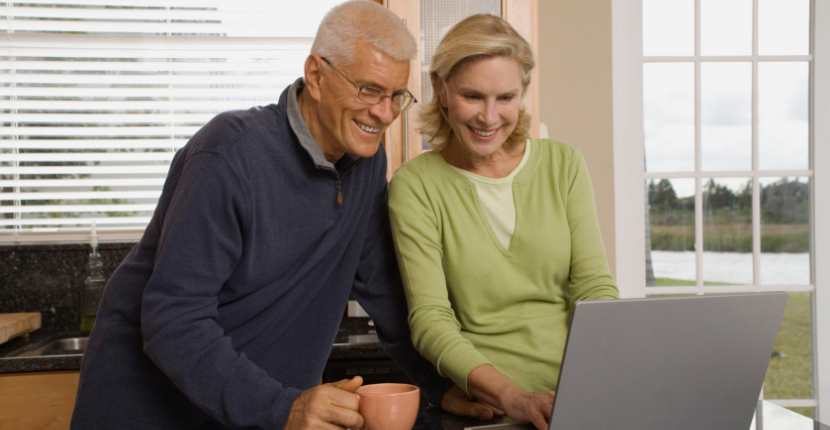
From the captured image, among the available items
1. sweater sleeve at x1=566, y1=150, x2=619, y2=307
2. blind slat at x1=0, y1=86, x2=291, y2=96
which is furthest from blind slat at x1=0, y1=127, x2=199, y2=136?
sweater sleeve at x1=566, y1=150, x2=619, y2=307

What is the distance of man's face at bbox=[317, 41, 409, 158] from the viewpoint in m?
1.23

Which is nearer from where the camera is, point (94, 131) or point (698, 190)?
point (94, 131)

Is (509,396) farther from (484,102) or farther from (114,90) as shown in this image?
(114,90)

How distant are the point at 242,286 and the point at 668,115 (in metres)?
2.31

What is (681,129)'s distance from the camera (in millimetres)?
2924

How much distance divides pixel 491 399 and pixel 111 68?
7.61 ft

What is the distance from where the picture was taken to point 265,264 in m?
1.24

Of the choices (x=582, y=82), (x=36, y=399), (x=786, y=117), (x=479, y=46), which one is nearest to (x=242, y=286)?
(x=479, y=46)

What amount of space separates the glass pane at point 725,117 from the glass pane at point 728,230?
9 centimetres

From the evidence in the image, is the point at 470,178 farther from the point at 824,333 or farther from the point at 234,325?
the point at 824,333

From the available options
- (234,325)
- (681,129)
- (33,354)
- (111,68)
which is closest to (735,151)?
(681,129)

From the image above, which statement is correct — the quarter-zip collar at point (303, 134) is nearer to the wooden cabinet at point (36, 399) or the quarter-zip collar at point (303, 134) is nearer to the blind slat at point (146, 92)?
the wooden cabinet at point (36, 399)

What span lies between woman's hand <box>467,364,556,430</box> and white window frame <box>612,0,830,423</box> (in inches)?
72.7

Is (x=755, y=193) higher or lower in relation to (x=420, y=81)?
lower
